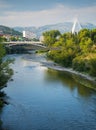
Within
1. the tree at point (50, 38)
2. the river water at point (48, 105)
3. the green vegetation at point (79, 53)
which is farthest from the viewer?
the tree at point (50, 38)

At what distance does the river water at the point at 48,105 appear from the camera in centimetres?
1877

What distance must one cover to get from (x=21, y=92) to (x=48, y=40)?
1709 inches

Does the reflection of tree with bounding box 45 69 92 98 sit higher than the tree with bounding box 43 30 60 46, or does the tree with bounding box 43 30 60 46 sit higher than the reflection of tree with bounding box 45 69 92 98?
the tree with bounding box 43 30 60 46

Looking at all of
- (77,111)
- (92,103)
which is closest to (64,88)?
(92,103)

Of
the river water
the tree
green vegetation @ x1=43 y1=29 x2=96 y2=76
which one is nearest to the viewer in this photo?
the river water

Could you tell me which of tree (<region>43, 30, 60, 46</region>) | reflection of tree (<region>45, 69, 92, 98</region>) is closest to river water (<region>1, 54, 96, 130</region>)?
reflection of tree (<region>45, 69, 92, 98</region>)

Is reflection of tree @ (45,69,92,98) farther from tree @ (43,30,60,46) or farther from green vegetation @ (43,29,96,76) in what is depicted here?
tree @ (43,30,60,46)

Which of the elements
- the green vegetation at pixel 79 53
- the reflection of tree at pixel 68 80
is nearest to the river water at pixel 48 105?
the reflection of tree at pixel 68 80

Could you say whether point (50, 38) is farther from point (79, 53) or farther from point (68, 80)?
point (68, 80)

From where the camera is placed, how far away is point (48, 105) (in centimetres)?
2275

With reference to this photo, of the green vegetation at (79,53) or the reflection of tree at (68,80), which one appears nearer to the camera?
the reflection of tree at (68,80)

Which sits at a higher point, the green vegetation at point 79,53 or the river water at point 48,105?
the green vegetation at point 79,53

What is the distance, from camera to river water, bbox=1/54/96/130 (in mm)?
18767

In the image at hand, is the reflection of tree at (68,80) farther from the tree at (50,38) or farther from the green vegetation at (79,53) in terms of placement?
the tree at (50,38)
